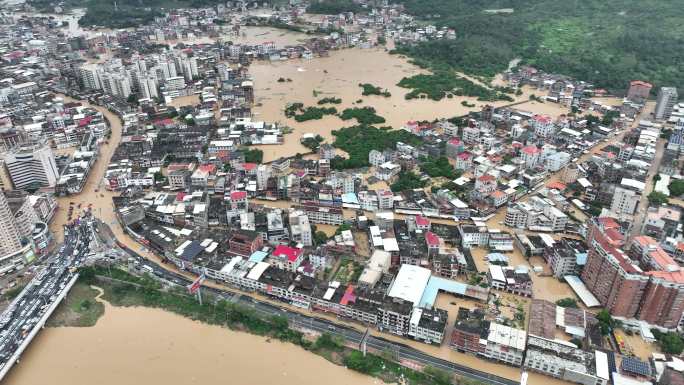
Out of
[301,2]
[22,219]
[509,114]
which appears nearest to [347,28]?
[301,2]

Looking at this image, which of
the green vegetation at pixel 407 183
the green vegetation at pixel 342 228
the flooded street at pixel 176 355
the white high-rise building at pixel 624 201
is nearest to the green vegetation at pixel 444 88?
the green vegetation at pixel 407 183

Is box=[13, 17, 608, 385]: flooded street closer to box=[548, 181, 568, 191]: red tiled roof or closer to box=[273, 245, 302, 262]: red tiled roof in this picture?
box=[273, 245, 302, 262]: red tiled roof

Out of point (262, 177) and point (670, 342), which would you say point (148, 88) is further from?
point (670, 342)

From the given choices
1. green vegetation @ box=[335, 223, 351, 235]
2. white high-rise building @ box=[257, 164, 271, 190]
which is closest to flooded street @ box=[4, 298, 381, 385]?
green vegetation @ box=[335, 223, 351, 235]

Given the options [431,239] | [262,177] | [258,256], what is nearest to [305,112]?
[262,177]

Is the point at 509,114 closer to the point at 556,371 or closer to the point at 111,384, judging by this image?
the point at 556,371

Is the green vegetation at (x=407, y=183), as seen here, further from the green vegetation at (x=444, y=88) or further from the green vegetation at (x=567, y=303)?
the green vegetation at (x=444, y=88)
